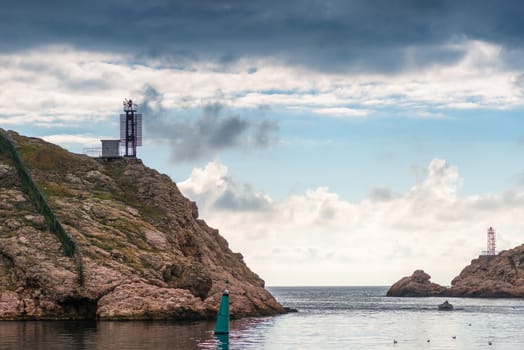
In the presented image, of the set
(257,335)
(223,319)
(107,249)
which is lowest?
(257,335)

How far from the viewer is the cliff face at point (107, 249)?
4240 inches

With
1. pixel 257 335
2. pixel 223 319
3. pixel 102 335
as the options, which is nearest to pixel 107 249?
pixel 257 335

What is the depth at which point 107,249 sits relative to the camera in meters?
119

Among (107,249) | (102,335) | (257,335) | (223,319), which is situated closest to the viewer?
(102,335)

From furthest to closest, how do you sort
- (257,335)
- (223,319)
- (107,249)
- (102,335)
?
(107,249)
(257,335)
(223,319)
(102,335)

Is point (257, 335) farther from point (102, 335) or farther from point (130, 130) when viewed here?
point (130, 130)

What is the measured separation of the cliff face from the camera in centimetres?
10769

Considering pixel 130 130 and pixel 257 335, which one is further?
pixel 130 130

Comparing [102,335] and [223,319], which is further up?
[223,319]

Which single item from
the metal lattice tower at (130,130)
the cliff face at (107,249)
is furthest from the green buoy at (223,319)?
the metal lattice tower at (130,130)

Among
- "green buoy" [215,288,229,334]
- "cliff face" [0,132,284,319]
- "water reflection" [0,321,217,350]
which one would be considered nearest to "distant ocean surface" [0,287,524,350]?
"water reflection" [0,321,217,350]

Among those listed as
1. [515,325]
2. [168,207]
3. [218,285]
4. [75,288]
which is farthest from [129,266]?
[515,325]

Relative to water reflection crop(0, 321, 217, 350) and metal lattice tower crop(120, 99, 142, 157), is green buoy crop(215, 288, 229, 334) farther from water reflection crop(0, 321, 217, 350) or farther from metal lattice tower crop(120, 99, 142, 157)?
metal lattice tower crop(120, 99, 142, 157)

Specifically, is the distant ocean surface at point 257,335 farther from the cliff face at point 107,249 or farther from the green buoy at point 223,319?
the cliff face at point 107,249
